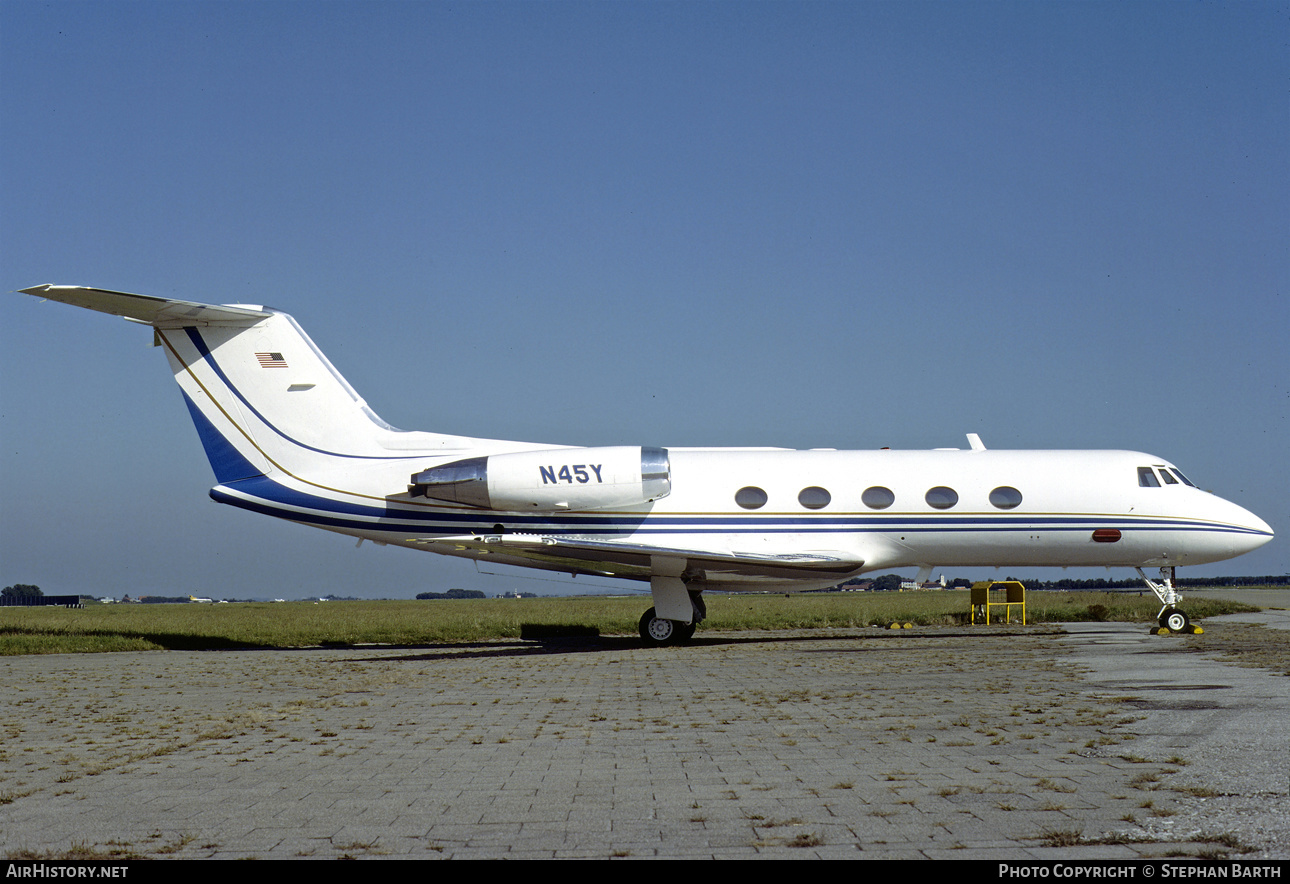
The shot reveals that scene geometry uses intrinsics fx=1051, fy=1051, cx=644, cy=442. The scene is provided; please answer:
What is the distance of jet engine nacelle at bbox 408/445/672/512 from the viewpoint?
19562 millimetres

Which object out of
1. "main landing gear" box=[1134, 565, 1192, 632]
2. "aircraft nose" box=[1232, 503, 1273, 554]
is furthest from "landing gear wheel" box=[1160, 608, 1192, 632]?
"aircraft nose" box=[1232, 503, 1273, 554]

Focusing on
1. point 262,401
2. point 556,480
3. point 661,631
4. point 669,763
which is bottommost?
point 669,763

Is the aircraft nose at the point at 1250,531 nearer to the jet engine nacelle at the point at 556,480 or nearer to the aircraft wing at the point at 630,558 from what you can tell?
the aircraft wing at the point at 630,558

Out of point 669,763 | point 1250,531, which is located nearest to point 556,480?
point 669,763

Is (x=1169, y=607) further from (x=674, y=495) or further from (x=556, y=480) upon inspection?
(x=556, y=480)

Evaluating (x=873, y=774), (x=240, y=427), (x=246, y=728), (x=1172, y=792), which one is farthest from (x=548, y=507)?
(x=1172, y=792)

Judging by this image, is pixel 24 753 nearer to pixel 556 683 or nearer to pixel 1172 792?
pixel 556 683

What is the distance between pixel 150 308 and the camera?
19.5 metres

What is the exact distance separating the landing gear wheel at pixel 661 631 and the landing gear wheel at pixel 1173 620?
911cm

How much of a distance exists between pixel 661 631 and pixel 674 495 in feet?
8.46

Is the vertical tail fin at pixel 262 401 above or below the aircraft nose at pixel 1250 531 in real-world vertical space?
above

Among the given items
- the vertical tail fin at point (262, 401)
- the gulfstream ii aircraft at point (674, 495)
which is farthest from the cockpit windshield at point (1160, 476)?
the vertical tail fin at point (262, 401)

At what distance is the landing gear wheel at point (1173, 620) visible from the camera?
65.2ft

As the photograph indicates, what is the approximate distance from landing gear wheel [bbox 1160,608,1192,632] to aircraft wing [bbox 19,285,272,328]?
18354 mm
